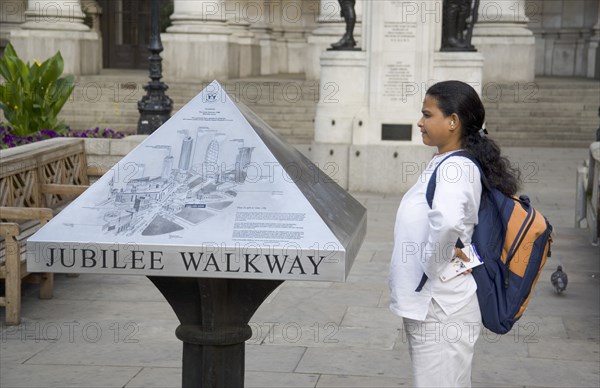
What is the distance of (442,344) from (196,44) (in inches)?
924

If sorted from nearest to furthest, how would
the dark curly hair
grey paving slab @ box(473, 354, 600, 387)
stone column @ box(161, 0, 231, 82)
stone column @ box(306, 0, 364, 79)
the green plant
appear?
the dark curly hair, grey paving slab @ box(473, 354, 600, 387), the green plant, stone column @ box(306, 0, 364, 79), stone column @ box(161, 0, 231, 82)

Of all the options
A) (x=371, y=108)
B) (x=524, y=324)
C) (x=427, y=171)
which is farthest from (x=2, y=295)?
(x=371, y=108)

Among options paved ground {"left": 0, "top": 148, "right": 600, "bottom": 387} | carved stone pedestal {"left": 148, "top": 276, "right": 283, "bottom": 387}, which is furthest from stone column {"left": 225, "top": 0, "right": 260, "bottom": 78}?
carved stone pedestal {"left": 148, "top": 276, "right": 283, "bottom": 387}

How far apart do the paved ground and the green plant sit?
5.44 m

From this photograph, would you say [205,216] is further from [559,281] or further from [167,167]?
[559,281]

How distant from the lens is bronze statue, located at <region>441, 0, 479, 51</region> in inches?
608

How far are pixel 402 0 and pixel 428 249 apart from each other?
11354 mm

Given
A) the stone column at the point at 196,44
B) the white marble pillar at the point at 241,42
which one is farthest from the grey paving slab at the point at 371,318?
the white marble pillar at the point at 241,42

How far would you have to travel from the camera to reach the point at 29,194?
9648mm

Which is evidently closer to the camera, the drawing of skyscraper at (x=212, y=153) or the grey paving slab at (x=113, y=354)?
the drawing of skyscraper at (x=212, y=153)

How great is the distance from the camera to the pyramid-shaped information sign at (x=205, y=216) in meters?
4.12

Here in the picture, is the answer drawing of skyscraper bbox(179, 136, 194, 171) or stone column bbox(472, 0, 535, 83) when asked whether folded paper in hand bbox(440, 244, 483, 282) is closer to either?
drawing of skyscraper bbox(179, 136, 194, 171)

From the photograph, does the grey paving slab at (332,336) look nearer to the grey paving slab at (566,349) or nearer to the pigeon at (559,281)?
the grey paving slab at (566,349)

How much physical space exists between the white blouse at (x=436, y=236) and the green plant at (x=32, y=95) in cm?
1093
